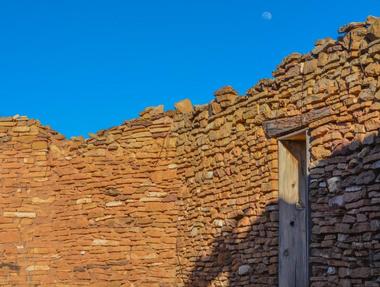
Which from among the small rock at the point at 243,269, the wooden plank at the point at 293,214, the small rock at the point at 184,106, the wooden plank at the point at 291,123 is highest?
the small rock at the point at 184,106

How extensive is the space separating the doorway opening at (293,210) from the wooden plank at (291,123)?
9 centimetres

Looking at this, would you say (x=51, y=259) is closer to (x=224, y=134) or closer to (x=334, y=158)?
(x=224, y=134)

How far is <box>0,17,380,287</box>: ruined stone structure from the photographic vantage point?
745 cm

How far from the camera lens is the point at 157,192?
10719 millimetres

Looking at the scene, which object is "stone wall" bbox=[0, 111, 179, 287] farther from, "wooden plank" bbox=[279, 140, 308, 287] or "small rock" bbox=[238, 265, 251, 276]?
"wooden plank" bbox=[279, 140, 308, 287]

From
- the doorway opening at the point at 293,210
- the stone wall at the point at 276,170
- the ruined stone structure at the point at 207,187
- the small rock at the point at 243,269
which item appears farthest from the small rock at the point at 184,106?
the small rock at the point at 243,269

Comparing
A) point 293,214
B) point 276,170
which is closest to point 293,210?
point 293,214

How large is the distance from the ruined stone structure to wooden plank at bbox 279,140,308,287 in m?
0.10

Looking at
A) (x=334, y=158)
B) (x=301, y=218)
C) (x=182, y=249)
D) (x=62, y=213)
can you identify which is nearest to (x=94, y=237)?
(x=62, y=213)

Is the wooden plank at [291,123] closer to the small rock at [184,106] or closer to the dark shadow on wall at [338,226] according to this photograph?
the dark shadow on wall at [338,226]

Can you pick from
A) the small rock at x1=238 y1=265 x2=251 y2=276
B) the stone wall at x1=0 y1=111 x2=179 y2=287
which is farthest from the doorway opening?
the stone wall at x1=0 y1=111 x2=179 y2=287

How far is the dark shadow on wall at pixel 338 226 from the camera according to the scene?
7094 mm

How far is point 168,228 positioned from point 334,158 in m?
3.67

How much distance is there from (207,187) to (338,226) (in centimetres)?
287
